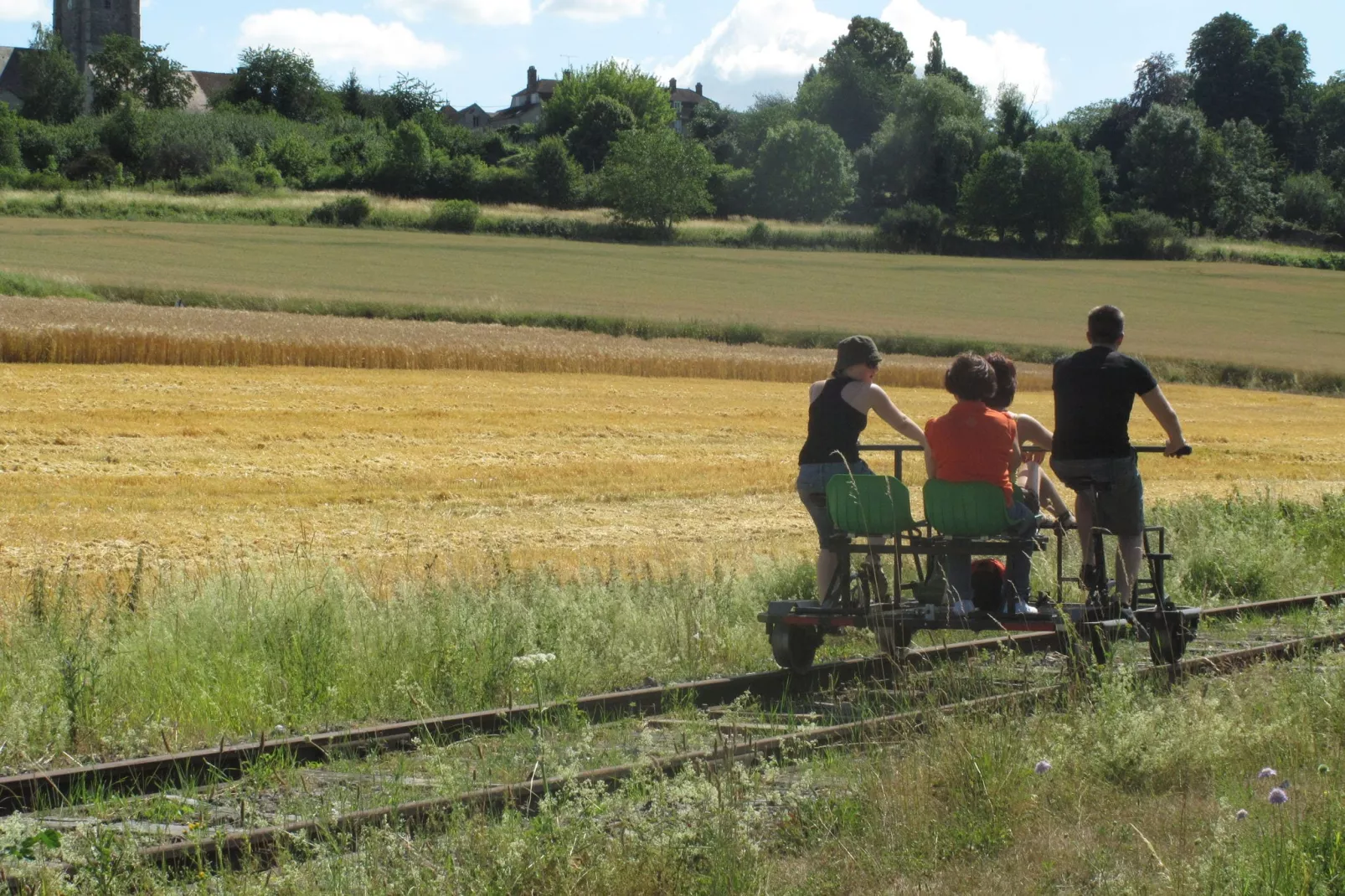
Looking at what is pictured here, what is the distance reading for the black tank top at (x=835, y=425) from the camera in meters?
8.20

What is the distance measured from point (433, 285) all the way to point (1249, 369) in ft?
104

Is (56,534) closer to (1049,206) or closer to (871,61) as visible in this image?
(1049,206)

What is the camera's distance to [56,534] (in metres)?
A: 14.7

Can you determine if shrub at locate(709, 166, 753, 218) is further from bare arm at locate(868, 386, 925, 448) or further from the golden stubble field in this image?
bare arm at locate(868, 386, 925, 448)

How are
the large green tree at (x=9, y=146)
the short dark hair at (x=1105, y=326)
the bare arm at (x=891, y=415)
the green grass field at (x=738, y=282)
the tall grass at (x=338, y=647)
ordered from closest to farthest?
the tall grass at (x=338, y=647) < the bare arm at (x=891, y=415) < the short dark hair at (x=1105, y=326) < the green grass field at (x=738, y=282) < the large green tree at (x=9, y=146)

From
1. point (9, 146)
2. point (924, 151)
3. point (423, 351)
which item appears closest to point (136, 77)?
point (9, 146)

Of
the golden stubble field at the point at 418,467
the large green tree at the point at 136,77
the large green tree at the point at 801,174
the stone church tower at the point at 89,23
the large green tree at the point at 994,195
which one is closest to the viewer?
the golden stubble field at the point at 418,467

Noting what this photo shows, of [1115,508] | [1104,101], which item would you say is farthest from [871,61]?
[1115,508]

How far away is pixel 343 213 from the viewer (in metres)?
81.3

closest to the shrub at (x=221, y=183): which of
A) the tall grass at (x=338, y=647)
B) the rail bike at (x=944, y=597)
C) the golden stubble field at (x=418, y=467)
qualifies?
the golden stubble field at (x=418, y=467)

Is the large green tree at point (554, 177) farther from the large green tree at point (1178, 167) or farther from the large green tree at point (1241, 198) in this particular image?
the large green tree at point (1241, 198)

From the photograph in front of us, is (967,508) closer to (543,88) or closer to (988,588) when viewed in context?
(988,588)

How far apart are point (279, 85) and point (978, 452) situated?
127 m

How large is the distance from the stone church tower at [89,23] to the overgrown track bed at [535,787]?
528 feet
